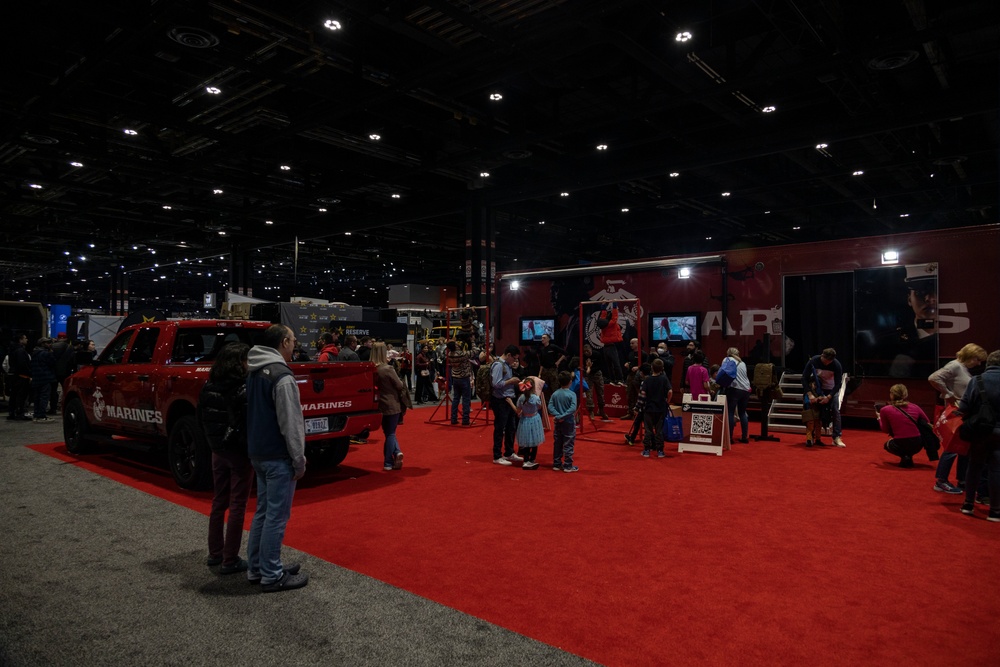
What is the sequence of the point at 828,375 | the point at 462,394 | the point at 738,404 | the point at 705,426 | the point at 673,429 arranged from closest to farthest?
1. the point at 705,426
2. the point at 673,429
3. the point at 828,375
4. the point at 738,404
5. the point at 462,394

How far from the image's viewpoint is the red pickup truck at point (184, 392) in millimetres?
6426

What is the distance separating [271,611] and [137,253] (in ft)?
107

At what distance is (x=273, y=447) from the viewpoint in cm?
379

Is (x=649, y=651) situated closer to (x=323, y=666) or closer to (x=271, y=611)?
(x=323, y=666)

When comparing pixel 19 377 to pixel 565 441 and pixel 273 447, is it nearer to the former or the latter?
pixel 565 441

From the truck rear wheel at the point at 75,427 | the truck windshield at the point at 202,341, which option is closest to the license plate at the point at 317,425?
the truck windshield at the point at 202,341

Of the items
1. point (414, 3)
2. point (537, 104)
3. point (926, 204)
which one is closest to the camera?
point (414, 3)

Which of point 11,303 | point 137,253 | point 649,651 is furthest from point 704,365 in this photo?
point 137,253

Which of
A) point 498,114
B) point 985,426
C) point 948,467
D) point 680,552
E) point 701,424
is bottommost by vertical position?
point 680,552

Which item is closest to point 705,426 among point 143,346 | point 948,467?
point 948,467

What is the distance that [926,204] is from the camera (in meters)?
20.1

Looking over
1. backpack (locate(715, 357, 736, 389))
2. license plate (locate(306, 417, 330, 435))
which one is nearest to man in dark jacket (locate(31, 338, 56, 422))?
license plate (locate(306, 417, 330, 435))

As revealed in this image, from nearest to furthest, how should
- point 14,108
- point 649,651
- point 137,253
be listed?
point 649,651 → point 14,108 → point 137,253

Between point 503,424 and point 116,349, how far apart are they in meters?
5.34
